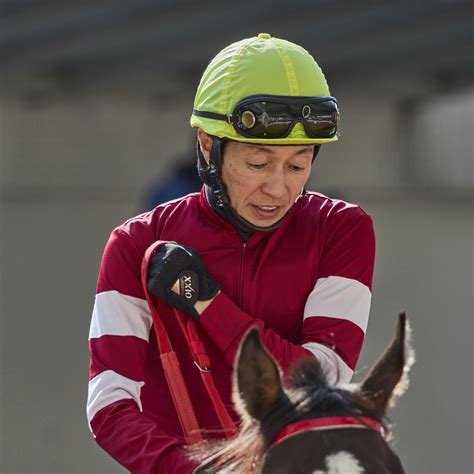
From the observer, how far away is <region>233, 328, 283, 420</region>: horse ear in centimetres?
207

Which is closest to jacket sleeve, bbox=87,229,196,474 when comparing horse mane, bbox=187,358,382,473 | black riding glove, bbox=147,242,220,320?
black riding glove, bbox=147,242,220,320

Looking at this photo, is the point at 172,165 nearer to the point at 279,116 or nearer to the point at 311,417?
the point at 279,116

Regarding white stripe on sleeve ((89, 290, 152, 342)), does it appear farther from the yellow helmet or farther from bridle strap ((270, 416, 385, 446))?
A: bridle strap ((270, 416, 385, 446))

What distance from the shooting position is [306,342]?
8.77ft

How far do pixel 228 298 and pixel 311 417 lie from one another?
626 millimetres

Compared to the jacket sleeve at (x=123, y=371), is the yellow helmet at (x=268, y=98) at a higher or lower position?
higher

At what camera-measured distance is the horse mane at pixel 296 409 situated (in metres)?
2.05

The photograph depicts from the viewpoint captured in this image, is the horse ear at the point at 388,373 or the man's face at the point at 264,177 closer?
the horse ear at the point at 388,373

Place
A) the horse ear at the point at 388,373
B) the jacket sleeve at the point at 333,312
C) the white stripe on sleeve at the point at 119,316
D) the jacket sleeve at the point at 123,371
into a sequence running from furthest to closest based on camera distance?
the white stripe on sleeve at the point at 119,316 < the jacket sleeve at the point at 333,312 < the jacket sleeve at the point at 123,371 < the horse ear at the point at 388,373

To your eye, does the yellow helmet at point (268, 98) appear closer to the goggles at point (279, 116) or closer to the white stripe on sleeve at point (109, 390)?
the goggles at point (279, 116)

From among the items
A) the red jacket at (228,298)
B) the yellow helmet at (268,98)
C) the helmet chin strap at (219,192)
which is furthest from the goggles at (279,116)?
the red jacket at (228,298)

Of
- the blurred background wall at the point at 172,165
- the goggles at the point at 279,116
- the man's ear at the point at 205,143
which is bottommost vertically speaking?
the blurred background wall at the point at 172,165

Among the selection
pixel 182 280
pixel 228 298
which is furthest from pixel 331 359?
pixel 182 280

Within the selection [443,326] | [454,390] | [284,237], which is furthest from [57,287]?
[284,237]
